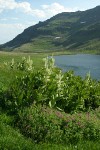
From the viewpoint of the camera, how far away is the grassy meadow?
588 inches

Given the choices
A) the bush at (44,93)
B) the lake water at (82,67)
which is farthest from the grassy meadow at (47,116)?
the lake water at (82,67)

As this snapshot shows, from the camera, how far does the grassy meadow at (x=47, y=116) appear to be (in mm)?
14933

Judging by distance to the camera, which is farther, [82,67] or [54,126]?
[82,67]

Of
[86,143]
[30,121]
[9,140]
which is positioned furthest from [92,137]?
[9,140]

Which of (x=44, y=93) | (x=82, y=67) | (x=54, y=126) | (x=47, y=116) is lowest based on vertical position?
(x=82, y=67)

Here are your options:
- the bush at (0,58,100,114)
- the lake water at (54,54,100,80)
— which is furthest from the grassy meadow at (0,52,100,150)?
the lake water at (54,54,100,80)

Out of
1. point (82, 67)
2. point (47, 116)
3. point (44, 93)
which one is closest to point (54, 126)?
point (47, 116)

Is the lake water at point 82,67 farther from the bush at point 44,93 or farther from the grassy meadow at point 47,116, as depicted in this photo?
the grassy meadow at point 47,116

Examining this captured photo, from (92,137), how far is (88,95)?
5.28 meters

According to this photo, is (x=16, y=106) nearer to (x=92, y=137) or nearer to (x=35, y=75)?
(x=35, y=75)

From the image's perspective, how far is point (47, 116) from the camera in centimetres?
1622

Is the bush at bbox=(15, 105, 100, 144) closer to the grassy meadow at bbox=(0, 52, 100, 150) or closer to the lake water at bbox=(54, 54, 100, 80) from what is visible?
the grassy meadow at bbox=(0, 52, 100, 150)

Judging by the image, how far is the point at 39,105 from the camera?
17625mm

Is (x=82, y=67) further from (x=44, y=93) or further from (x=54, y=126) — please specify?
(x=54, y=126)
